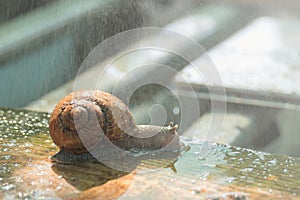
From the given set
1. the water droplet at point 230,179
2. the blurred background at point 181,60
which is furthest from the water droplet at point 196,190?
the blurred background at point 181,60

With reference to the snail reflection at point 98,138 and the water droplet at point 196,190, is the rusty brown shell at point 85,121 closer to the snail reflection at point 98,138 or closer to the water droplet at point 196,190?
the snail reflection at point 98,138

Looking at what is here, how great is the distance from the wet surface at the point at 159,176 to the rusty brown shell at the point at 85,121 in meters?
0.10

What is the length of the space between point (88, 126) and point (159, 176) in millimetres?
371

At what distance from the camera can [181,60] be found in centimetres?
389

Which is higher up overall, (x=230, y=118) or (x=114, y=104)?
(x=114, y=104)

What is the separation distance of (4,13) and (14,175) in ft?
9.72

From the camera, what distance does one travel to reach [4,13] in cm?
457

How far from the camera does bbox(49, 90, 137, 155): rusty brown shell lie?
2.07m

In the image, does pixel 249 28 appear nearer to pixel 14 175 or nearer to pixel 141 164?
pixel 141 164

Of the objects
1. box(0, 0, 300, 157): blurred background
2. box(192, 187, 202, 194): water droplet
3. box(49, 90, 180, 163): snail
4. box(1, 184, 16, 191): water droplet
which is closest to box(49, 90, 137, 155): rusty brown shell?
box(49, 90, 180, 163): snail

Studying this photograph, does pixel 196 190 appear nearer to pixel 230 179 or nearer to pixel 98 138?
pixel 230 179

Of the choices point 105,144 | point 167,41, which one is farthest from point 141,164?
point 167,41

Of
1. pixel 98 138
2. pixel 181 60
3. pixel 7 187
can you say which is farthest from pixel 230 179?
pixel 181 60

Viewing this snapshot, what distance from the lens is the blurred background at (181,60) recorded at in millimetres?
3260
